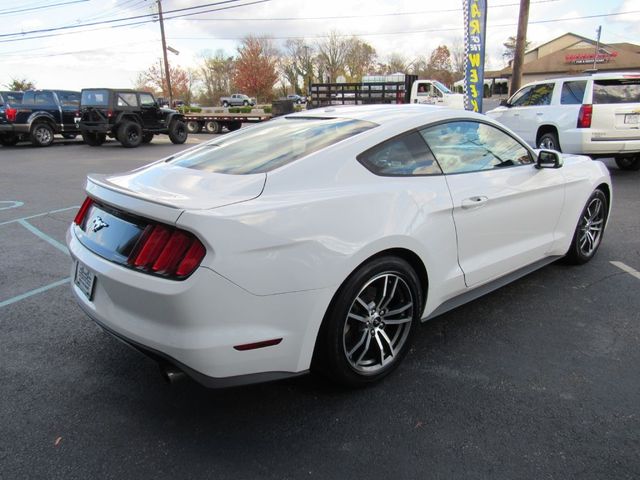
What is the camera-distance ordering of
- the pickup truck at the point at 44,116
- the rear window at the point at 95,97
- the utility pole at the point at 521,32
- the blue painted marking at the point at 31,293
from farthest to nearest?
the pickup truck at the point at 44,116 → the rear window at the point at 95,97 → the utility pole at the point at 521,32 → the blue painted marking at the point at 31,293

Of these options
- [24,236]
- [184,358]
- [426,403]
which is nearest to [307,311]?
[184,358]

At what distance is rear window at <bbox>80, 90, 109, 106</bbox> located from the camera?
54.1 feet

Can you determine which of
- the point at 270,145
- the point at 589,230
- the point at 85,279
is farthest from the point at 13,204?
the point at 589,230

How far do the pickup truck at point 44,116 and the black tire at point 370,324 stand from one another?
60.1ft

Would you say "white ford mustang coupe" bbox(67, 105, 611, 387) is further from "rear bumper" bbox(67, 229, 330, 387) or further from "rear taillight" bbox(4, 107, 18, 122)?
"rear taillight" bbox(4, 107, 18, 122)

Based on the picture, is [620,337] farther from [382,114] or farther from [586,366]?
[382,114]

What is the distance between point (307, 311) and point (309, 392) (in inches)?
26.8

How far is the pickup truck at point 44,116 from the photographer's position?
17.1m

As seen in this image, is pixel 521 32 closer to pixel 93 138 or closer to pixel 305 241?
pixel 93 138

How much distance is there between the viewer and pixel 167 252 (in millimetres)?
2137

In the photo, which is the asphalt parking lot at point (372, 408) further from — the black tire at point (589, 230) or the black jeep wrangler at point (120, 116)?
the black jeep wrangler at point (120, 116)

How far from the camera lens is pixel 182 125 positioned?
62.7ft

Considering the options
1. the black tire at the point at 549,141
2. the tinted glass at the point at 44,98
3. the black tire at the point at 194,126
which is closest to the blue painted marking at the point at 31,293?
the black tire at the point at 549,141

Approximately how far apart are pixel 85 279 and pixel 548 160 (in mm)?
3289
